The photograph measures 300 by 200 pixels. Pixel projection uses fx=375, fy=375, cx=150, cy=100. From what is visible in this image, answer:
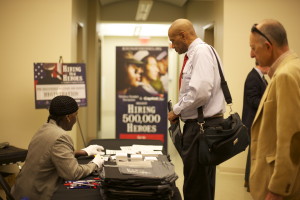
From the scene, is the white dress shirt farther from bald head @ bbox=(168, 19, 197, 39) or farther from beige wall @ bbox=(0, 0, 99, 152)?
beige wall @ bbox=(0, 0, 99, 152)

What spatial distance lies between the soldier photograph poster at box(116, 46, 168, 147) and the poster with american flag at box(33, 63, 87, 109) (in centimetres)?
124

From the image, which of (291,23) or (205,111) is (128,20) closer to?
(291,23)

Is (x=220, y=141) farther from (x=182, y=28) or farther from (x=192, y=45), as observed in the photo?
(x=182, y=28)

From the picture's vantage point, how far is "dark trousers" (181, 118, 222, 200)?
2.56 m

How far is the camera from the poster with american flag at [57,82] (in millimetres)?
4445

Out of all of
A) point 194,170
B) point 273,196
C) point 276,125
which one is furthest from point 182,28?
point 273,196

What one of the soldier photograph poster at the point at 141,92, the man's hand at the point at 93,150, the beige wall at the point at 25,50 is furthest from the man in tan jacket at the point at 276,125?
the soldier photograph poster at the point at 141,92

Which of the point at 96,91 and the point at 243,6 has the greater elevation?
the point at 243,6

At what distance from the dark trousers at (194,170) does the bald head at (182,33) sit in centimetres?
57

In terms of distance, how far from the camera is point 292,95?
5.03ft

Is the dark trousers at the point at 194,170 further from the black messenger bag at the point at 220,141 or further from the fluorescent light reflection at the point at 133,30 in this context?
the fluorescent light reflection at the point at 133,30

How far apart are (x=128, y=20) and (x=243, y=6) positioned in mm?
4207

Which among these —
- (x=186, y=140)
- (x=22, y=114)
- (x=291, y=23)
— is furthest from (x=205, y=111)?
(x=291, y=23)

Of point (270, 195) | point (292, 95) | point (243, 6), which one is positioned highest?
point (243, 6)
